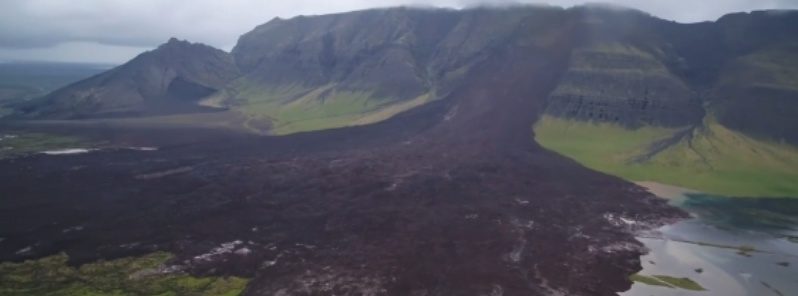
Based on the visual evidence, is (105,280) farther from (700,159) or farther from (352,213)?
(700,159)

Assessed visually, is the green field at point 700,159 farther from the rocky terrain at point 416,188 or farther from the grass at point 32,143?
the grass at point 32,143

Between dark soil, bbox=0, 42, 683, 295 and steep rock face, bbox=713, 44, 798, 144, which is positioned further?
steep rock face, bbox=713, 44, 798, 144

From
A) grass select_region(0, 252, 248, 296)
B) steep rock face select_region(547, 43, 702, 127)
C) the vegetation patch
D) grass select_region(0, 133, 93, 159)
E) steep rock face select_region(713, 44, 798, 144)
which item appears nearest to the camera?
grass select_region(0, 252, 248, 296)

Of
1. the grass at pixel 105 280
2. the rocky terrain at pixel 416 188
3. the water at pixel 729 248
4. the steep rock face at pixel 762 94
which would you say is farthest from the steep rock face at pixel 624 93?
the grass at pixel 105 280

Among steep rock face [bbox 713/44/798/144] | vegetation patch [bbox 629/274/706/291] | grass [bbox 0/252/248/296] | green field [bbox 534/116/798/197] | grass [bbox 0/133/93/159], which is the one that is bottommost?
vegetation patch [bbox 629/274/706/291]

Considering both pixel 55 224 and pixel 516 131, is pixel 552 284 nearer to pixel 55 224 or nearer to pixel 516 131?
pixel 55 224

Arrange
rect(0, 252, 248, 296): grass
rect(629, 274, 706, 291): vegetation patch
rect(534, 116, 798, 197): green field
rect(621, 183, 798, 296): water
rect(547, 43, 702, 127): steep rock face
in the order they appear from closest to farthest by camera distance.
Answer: rect(0, 252, 248, 296): grass < rect(629, 274, 706, 291): vegetation patch < rect(621, 183, 798, 296): water < rect(534, 116, 798, 197): green field < rect(547, 43, 702, 127): steep rock face

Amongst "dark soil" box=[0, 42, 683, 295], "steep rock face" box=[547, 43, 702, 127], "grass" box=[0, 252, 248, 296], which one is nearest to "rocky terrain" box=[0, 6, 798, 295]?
"dark soil" box=[0, 42, 683, 295]

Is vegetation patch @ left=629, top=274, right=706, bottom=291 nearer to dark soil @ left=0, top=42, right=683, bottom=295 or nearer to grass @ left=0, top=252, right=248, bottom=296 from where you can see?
dark soil @ left=0, top=42, right=683, bottom=295
